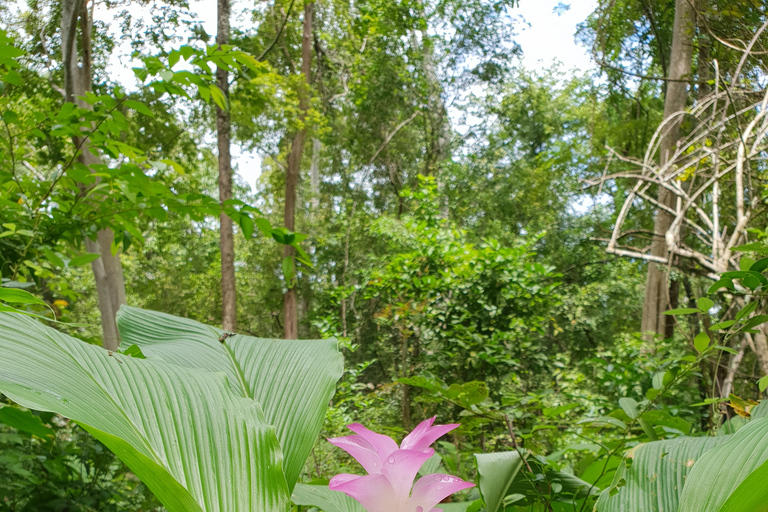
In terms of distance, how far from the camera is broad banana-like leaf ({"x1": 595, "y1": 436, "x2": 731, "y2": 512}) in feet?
1.40

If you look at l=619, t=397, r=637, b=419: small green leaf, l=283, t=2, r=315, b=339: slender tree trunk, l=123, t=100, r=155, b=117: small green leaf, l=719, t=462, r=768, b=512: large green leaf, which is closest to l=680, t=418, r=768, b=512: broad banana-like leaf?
l=719, t=462, r=768, b=512: large green leaf

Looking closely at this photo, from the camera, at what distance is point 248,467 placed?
33cm

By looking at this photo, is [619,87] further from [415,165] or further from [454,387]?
[454,387]

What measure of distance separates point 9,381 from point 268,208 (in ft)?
32.4

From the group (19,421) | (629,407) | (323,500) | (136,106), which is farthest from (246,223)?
(629,407)

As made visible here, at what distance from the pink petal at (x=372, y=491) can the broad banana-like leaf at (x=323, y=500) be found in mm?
194

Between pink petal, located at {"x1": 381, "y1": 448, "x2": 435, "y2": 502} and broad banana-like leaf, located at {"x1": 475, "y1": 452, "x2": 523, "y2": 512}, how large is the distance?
0.79ft

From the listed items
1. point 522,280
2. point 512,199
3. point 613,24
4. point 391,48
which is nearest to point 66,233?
point 522,280

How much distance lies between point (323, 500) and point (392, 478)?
0.76 feet

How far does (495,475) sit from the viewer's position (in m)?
0.52

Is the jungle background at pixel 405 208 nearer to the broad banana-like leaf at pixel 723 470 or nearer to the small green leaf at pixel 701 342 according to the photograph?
the small green leaf at pixel 701 342

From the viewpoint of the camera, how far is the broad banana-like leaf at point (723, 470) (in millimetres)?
300

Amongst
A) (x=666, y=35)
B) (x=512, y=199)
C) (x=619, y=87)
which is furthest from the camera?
(x=512, y=199)

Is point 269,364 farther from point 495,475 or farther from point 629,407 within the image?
point 629,407
